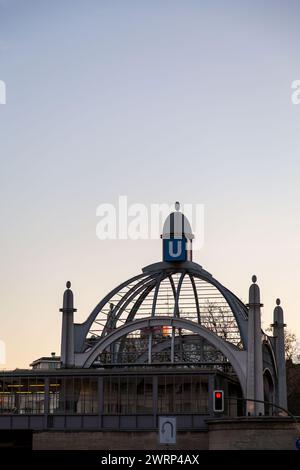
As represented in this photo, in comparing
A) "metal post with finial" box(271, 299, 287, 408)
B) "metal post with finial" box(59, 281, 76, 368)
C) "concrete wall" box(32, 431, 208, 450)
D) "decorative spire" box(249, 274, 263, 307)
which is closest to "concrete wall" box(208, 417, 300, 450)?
"concrete wall" box(32, 431, 208, 450)

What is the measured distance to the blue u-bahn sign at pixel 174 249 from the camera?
94.9 metres

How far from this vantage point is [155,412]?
282 ft

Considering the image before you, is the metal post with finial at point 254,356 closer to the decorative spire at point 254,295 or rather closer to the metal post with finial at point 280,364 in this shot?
the decorative spire at point 254,295

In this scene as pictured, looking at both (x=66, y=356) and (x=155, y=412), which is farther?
(x=66, y=356)

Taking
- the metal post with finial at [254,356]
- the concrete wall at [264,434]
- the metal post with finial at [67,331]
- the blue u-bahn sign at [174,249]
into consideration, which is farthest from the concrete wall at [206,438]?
the blue u-bahn sign at [174,249]

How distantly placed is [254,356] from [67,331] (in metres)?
15.6

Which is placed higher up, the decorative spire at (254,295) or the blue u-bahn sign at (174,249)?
the blue u-bahn sign at (174,249)

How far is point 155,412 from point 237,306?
12.3 metres

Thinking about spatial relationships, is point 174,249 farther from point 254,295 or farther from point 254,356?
point 254,356

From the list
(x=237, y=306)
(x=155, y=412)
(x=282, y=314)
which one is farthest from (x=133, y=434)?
(x=282, y=314)

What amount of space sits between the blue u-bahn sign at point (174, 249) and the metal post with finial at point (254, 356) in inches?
272

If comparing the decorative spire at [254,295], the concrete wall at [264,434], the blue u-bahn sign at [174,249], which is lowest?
the concrete wall at [264,434]
